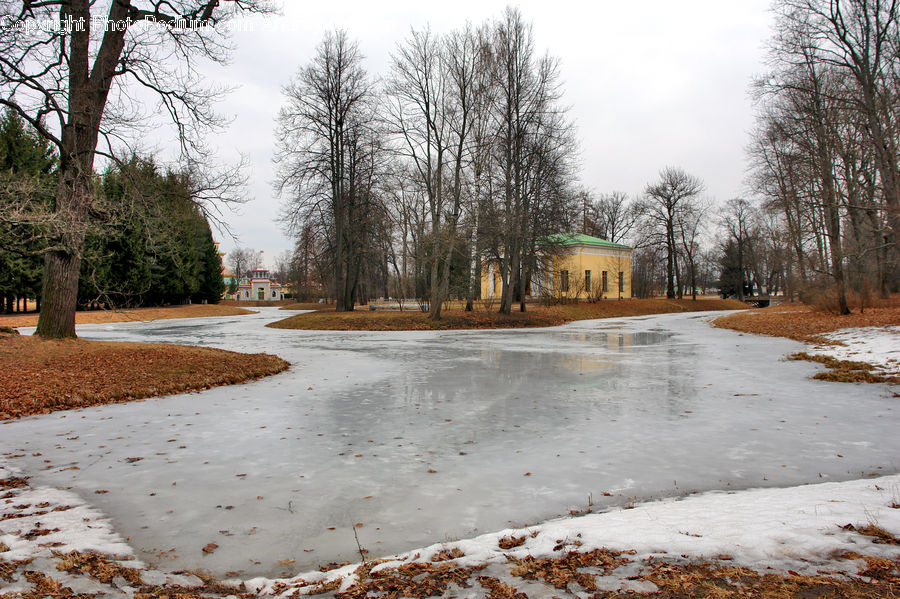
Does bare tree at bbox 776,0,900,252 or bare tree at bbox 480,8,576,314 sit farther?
bare tree at bbox 480,8,576,314

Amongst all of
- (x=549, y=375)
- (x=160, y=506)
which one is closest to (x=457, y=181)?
(x=549, y=375)

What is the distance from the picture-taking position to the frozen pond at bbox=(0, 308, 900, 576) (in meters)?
4.00

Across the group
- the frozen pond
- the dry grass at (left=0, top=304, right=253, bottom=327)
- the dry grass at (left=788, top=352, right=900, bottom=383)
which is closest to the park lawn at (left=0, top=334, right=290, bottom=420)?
the frozen pond

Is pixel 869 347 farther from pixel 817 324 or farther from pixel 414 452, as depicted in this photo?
pixel 414 452

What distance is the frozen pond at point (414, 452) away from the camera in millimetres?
3996

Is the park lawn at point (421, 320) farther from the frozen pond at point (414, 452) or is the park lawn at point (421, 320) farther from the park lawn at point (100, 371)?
the frozen pond at point (414, 452)

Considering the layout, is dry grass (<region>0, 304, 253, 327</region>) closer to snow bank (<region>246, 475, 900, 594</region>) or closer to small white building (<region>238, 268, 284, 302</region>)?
Result: snow bank (<region>246, 475, 900, 594</region>)

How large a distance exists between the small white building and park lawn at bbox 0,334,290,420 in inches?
4048

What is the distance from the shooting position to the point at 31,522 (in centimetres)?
398

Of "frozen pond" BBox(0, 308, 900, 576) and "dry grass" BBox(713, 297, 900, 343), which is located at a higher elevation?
"dry grass" BBox(713, 297, 900, 343)

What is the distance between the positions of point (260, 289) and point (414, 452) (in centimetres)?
11511

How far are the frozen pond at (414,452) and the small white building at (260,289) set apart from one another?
108168 millimetres

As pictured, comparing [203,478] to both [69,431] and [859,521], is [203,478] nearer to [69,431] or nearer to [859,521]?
[69,431]

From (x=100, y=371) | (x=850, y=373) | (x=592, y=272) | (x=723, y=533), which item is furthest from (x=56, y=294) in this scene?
(x=592, y=272)
